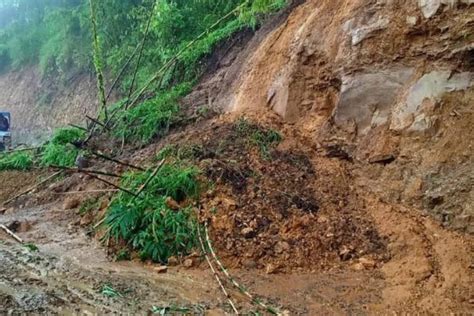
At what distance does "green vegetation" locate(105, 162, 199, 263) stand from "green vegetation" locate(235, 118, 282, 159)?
1.03m

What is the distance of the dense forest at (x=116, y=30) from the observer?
9.91 m

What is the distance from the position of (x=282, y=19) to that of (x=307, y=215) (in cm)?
444

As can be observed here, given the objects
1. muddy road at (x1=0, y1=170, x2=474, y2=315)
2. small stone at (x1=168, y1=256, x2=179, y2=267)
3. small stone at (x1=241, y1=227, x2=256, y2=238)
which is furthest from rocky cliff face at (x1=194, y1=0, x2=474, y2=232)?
small stone at (x1=168, y1=256, x2=179, y2=267)

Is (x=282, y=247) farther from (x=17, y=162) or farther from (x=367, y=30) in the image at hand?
(x=17, y=162)

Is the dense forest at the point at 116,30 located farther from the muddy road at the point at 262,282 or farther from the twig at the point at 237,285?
the muddy road at the point at 262,282

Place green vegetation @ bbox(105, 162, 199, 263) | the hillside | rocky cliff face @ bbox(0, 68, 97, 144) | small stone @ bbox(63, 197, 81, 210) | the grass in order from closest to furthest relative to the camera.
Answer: the hillside → green vegetation @ bbox(105, 162, 199, 263) → small stone @ bbox(63, 197, 81, 210) → the grass → rocky cliff face @ bbox(0, 68, 97, 144)

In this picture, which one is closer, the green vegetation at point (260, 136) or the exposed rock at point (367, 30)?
the exposed rock at point (367, 30)

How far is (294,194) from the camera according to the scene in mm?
5520

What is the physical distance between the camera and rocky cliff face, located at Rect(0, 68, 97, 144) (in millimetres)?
16391

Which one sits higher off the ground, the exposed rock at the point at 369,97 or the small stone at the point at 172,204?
the exposed rock at the point at 369,97

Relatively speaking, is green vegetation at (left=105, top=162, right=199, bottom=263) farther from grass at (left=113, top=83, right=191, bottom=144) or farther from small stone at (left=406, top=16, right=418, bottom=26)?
small stone at (left=406, top=16, right=418, bottom=26)

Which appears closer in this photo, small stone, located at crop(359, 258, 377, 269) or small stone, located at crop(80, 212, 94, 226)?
small stone, located at crop(359, 258, 377, 269)

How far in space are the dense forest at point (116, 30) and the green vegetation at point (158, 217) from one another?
441 cm

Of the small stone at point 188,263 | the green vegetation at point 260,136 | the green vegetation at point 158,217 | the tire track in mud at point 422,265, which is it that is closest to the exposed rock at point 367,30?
the green vegetation at point 260,136
